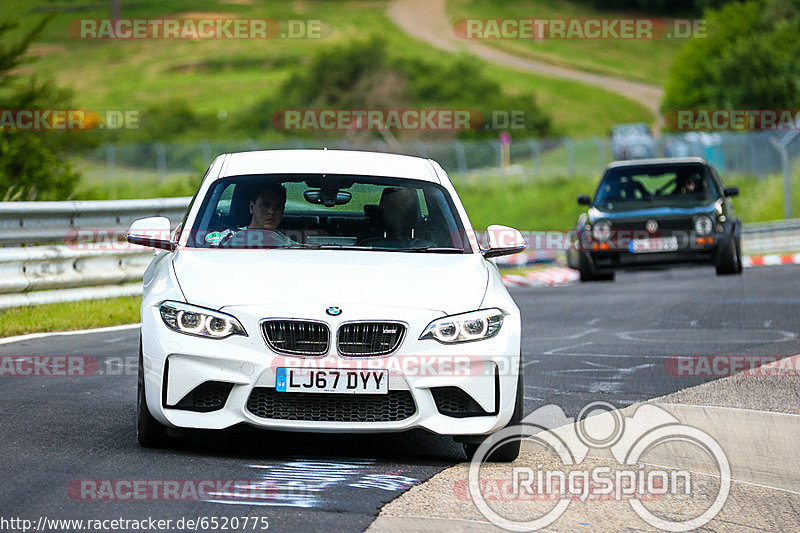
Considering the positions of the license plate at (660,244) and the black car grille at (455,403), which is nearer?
the black car grille at (455,403)

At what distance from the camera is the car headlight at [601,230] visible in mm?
18984

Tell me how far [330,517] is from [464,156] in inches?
1661

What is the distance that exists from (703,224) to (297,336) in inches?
515

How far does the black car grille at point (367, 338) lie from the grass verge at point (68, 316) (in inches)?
246

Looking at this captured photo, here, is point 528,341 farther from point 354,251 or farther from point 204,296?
point 204,296

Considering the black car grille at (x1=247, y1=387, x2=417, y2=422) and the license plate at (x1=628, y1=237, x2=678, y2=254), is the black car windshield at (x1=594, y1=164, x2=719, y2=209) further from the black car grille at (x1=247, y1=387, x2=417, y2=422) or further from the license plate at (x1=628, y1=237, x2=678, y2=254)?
the black car grille at (x1=247, y1=387, x2=417, y2=422)

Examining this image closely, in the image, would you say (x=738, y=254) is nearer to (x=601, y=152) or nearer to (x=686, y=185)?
(x=686, y=185)

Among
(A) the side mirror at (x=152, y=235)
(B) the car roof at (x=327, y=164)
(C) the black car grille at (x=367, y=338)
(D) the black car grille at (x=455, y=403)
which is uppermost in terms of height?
(B) the car roof at (x=327, y=164)

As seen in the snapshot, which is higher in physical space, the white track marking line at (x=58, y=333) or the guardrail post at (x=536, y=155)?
the guardrail post at (x=536, y=155)

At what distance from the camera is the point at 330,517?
5.51 metres

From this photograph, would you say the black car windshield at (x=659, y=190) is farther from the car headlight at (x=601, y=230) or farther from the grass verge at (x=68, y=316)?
the grass verge at (x=68, y=316)

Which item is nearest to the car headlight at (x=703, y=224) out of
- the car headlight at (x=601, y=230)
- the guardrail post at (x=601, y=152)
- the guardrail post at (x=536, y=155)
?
the car headlight at (x=601, y=230)

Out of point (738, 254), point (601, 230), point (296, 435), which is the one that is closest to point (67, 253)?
point (296, 435)

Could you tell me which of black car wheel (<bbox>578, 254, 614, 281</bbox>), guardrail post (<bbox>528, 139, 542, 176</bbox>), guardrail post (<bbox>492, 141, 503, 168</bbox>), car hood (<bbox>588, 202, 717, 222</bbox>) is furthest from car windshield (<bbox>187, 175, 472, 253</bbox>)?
guardrail post (<bbox>528, 139, 542, 176</bbox>)
